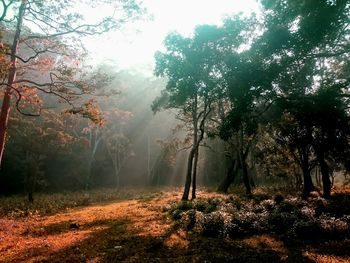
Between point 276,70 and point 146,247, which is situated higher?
point 276,70

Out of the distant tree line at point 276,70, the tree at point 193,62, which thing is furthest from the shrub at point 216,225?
the tree at point 193,62

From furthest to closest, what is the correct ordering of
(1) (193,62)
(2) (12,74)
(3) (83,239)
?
1. (1) (193,62)
2. (2) (12,74)
3. (3) (83,239)

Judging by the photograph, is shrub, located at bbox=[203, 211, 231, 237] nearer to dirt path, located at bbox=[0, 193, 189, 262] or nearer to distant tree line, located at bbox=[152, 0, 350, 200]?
dirt path, located at bbox=[0, 193, 189, 262]

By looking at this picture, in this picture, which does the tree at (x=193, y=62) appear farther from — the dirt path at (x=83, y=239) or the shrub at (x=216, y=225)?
the shrub at (x=216, y=225)

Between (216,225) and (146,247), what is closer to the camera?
(146,247)

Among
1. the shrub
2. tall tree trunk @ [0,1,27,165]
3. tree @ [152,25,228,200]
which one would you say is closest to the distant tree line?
tree @ [152,25,228,200]

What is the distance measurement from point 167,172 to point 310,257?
66.2m

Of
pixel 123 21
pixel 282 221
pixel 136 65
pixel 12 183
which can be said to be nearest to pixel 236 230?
pixel 282 221

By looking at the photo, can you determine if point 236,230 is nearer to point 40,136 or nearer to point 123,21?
point 123,21

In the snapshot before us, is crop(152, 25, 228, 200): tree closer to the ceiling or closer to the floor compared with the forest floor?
closer to the ceiling

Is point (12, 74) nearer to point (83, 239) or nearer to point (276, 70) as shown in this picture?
point (83, 239)

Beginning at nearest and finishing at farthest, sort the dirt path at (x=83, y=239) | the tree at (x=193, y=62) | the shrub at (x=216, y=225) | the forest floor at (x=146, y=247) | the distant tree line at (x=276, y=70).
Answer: the forest floor at (x=146, y=247)
the dirt path at (x=83, y=239)
the shrub at (x=216, y=225)
the distant tree line at (x=276, y=70)
the tree at (x=193, y=62)

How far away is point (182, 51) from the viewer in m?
28.2

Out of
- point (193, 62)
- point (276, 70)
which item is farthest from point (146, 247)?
point (193, 62)
